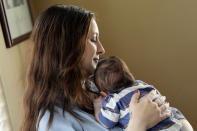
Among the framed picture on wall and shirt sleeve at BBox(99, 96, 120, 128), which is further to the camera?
the framed picture on wall

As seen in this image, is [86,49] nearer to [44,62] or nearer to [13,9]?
[44,62]

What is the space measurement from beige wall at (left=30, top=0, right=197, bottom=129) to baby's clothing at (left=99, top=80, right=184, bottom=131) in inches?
41.6

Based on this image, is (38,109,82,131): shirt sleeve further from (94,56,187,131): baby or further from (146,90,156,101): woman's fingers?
(146,90,156,101): woman's fingers

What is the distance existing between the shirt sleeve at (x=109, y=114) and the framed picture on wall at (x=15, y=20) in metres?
0.84

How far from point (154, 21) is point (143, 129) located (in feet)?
3.97

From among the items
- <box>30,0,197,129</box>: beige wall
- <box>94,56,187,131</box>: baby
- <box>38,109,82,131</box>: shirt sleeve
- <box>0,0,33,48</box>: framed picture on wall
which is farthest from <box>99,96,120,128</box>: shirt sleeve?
<box>30,0,197,129</box>: beige wall

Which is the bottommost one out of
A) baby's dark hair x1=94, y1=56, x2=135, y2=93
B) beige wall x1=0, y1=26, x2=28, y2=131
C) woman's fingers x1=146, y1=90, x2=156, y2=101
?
beige wall x1=0, y1=26, x2=28, y2=131

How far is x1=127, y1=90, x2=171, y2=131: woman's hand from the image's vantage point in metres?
1.13

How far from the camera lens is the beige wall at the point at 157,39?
7.06 feet

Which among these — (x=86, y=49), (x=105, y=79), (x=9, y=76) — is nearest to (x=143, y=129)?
(x=105, y=79)

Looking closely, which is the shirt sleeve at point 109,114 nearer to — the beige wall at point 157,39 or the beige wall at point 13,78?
the beige wall at point 13,78

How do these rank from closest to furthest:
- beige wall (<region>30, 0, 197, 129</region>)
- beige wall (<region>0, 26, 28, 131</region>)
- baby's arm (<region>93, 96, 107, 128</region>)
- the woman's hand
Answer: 1. the woman's hand
2. baby's arm (<region>93, 96, 107, 128</region>)
3. beige wall (<region>0, 26, 28, 131</region>)
4. beige wall (<region>30, 0, 197, 129</region>)

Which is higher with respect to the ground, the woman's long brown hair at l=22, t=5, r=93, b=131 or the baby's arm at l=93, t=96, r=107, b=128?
the woman's long brown hair at l=22, t=5, r=93, b=131

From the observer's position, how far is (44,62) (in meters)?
1.20
